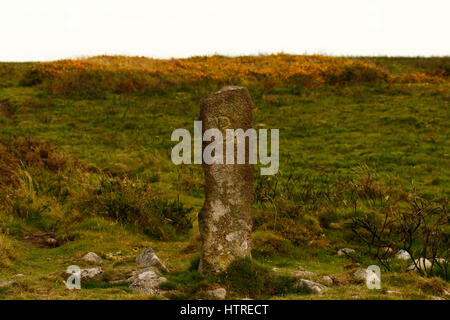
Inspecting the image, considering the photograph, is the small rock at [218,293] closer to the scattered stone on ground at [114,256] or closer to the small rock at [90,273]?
the small rock at [90,273]

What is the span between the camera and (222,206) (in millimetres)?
7527

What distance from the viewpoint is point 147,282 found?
709cm

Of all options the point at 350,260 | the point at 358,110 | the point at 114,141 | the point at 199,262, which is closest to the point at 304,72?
the point at 358,110

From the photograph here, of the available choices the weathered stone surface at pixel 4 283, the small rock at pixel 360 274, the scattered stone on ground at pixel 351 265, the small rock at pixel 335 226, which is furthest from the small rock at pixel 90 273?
the small rock at pixel 335 226

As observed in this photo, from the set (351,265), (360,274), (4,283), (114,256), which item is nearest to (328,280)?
(360,274)

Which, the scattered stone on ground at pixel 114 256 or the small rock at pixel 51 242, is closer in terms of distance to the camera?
the scattered stone on ground at pixel 114 256

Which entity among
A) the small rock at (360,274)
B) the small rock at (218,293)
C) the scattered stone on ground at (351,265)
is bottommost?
the scattered stone on ground at (351,265)

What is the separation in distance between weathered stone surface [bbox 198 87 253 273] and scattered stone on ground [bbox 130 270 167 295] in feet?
2.25

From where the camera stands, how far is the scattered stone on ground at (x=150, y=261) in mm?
8049

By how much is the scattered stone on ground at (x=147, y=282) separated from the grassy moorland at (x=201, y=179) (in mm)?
138

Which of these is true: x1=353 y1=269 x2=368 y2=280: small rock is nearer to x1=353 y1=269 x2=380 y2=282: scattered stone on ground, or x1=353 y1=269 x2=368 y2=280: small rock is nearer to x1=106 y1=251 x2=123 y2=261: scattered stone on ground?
x1=353 y1=269 x2=380 y2=282: scattered stone on ground

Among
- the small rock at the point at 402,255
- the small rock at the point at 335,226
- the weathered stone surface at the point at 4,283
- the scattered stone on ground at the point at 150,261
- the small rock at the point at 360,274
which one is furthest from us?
the small rock at the point at 335,226

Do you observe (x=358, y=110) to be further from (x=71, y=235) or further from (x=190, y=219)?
(x=71, y=235)

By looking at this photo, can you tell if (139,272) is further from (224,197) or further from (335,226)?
(335,226)
